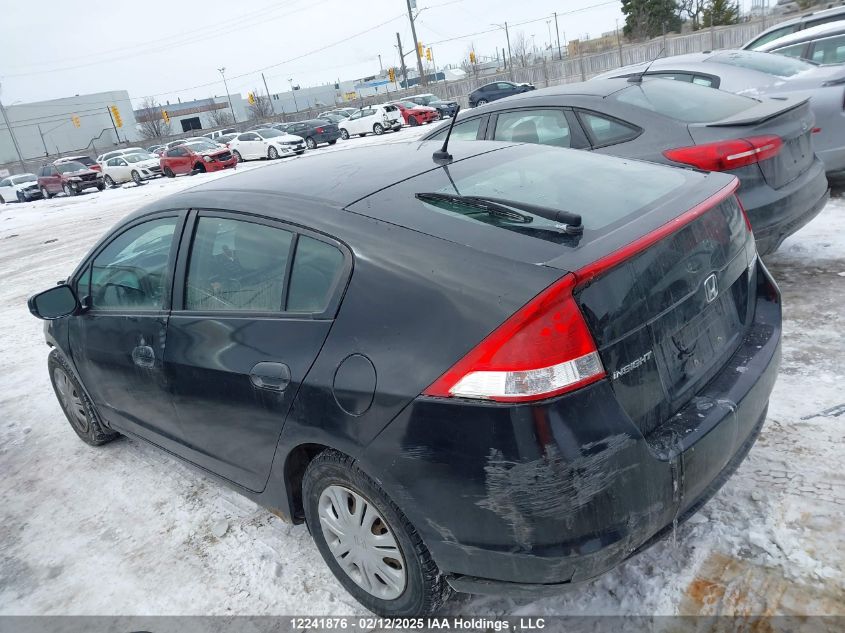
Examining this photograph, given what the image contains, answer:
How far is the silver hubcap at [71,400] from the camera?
159 inches

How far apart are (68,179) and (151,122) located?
61107 mm

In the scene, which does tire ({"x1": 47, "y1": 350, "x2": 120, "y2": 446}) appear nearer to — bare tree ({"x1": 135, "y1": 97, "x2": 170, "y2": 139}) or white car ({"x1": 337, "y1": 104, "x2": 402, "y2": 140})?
white car ({"x1": 337, "y1": 104, "x2": 402, "y2": 140})

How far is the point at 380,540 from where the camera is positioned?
87.3 inches

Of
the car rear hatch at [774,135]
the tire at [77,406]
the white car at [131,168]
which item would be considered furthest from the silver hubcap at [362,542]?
the white car at [131,168]

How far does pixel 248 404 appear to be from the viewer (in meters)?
2.47

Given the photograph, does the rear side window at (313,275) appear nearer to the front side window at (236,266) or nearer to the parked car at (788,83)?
the front side window at (236,266)

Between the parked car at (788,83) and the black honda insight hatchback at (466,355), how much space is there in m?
3.93

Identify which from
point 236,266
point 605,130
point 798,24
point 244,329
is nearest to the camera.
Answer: point 244,329

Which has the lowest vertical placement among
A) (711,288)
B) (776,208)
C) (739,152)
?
(776,208)

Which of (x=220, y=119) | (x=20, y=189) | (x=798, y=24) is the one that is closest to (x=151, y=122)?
(x=220, y=119)

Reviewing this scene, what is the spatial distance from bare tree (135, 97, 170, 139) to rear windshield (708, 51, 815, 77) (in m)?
75.7

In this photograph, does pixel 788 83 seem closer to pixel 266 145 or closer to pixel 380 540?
pixel 380 540

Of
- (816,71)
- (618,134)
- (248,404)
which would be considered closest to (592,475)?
(248,404)

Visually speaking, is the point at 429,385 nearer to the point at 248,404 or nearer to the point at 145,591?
the point at 248,404
